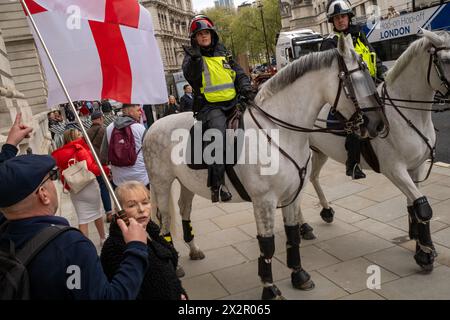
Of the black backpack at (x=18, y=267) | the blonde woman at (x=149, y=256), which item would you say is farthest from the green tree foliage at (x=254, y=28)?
the black backpack at (x=18, y=267)

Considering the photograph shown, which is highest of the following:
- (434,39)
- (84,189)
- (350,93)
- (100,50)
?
(100,50)

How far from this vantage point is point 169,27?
87438 mm

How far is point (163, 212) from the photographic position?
16.7 ft

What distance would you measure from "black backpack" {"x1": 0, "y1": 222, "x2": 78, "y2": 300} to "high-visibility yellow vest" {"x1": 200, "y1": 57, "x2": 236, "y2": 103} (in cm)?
264

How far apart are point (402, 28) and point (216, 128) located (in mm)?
20200

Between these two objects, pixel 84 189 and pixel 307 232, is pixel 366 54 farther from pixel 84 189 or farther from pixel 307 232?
pixel 84 189

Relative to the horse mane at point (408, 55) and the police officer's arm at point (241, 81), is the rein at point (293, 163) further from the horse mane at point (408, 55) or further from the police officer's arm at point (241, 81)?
the horse mane at point (408, 55)

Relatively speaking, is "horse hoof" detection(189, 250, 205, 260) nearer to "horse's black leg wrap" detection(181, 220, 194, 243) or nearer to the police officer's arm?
"horse's black leg wrap" detection(181, 220, 194, 243)

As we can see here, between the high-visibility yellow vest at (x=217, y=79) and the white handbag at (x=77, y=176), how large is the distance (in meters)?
2.23

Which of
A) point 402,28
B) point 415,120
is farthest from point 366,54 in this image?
point 402,28

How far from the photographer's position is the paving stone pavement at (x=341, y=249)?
13.4 ft

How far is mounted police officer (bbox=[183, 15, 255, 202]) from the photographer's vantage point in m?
4.04
